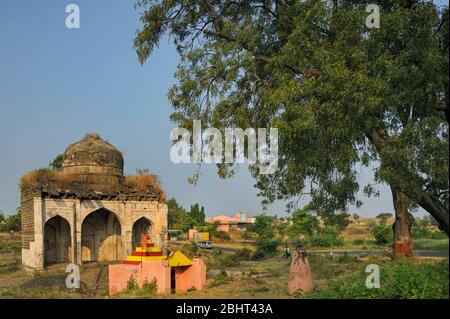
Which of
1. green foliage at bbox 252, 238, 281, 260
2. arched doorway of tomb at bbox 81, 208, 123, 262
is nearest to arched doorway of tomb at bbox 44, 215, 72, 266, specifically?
arched doorway of tomb at bbox 81, 208, 123, 262

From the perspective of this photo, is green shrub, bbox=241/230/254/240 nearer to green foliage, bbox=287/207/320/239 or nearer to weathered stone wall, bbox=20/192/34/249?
green foliage, bbox=287/207/320/239

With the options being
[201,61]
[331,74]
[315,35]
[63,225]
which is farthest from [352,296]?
[63,225]

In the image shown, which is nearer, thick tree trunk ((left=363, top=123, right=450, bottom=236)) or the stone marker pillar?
thick tree trunk ((left=363, top=123, right=450, bottom=236))

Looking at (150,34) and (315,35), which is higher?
(150,34)

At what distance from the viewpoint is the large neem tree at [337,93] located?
9719 mm

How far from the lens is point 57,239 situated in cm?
2575

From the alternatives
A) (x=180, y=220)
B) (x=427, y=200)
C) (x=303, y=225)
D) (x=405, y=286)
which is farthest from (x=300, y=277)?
(x=180, y=220)

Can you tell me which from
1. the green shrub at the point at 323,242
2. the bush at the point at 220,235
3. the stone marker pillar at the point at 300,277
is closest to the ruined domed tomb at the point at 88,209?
the stone marker pillar at the point at 300,277

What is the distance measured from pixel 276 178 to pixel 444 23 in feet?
18.8

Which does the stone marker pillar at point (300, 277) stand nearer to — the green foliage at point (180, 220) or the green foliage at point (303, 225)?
the green foliage at point (303, 225)

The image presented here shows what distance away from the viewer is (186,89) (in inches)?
527

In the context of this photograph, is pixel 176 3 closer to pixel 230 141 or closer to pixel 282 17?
pixel 282 17

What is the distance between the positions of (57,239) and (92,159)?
4830 millimetres

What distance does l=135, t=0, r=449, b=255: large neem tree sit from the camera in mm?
9719
